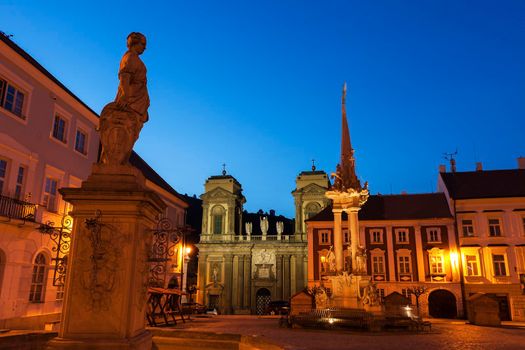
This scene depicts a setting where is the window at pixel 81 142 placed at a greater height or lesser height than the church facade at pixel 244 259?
greater

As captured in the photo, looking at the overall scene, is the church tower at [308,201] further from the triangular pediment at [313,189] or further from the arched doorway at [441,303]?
the arched doorway at [441,303]

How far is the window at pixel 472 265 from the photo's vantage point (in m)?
37.1

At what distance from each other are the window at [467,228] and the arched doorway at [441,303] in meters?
5.42

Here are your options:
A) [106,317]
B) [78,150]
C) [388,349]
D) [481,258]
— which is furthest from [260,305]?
[106,317]

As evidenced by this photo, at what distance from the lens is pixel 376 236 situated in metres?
41.1

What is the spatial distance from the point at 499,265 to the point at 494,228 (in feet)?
10.6

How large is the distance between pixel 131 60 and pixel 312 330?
1444 centimetres

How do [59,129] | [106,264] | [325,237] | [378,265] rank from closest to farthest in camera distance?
[106,264]
[59,129]
[378,265]
[325,237]

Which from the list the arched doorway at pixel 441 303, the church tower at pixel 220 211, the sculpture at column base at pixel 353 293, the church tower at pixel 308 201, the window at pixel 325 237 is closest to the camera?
the sculpture at column base at pixel 353 293

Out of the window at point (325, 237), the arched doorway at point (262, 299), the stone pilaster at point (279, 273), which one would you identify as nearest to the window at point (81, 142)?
the window at point (325, 237)

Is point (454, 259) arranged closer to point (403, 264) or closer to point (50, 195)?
point (403, 264)

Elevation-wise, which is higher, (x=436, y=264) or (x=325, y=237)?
(x=325, y=237)

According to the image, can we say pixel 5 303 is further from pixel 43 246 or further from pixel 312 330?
pixel 312 330

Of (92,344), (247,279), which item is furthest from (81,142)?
(247,279)
